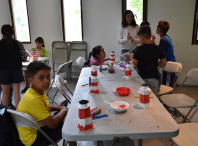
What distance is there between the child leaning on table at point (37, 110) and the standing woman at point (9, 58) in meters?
1.16

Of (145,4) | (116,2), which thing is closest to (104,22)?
(116,2)

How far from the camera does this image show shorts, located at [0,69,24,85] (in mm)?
2363

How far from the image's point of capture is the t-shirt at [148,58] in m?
1.97

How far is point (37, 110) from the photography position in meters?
1.22

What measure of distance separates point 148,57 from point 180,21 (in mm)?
2621

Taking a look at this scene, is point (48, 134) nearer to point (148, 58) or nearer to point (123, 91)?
point (123, 91)

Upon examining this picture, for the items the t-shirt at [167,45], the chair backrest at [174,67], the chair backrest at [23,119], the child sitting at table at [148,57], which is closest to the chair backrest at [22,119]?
the chair backrest at [23,119]

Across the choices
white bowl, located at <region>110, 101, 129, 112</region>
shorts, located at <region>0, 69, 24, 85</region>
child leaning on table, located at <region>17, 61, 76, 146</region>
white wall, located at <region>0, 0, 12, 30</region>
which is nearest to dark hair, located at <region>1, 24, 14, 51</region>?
shorts, located at <region>0, 69, 24, 85</region>

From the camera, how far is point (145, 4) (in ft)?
13.3

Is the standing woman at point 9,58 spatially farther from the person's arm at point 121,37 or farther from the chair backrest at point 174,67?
the chair backrest at point 174,67

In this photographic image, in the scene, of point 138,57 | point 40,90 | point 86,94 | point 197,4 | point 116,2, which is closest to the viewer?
point 40,90

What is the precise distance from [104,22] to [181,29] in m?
1.91

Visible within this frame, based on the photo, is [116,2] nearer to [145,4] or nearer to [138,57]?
[145,4]

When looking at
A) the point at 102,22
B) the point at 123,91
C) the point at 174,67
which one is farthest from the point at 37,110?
the point at 102,22
